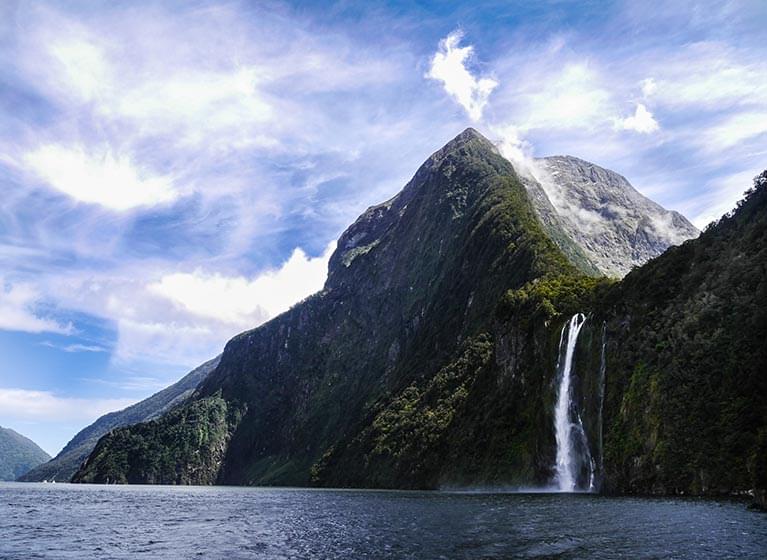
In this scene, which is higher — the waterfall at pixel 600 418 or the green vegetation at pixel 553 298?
the green vegetation at pixel 553 298

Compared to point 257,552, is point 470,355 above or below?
above

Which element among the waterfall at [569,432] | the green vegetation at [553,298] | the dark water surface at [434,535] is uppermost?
the green vegetation at [553,298]

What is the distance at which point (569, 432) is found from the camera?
11181 centimetres

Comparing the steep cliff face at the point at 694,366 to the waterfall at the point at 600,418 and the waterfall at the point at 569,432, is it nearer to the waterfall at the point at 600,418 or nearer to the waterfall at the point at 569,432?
the waterfall at the point at 600,418

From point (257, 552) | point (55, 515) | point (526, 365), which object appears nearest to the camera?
point (257, 552)

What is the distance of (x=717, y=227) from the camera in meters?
102

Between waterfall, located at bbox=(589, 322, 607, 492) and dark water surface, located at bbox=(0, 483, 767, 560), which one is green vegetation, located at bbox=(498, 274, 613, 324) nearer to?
waterfall, located at bbox=(589, 322, 607, 492)

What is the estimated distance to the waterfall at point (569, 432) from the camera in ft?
347

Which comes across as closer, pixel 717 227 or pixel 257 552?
pixel 257 552

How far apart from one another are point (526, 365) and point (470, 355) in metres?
51.0

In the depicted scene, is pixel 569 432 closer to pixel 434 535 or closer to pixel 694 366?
pixel 694 366

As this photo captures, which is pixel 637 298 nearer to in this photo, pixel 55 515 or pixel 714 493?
pixel 714 493

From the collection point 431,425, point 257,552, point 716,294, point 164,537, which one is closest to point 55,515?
point 164,537

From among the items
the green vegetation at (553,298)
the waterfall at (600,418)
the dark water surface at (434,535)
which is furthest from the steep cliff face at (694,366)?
the green vegetation at (553,298)
